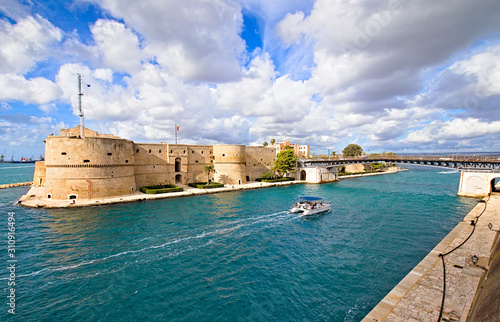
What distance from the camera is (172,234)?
19984 millimetres

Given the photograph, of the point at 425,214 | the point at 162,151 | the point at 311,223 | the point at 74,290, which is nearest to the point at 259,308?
the point at 74,290

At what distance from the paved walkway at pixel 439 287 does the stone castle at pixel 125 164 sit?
38.0 meters

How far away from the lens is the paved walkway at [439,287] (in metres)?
8.59

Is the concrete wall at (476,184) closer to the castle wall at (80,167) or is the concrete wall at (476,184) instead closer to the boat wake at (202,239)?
the boat wake at (202,239)

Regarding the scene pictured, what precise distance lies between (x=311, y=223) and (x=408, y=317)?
15.8 meters

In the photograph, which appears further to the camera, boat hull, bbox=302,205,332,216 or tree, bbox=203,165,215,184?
tree, bbox=203,165,215,184

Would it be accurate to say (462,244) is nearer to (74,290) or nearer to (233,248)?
(233,248)

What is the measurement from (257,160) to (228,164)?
10.8m

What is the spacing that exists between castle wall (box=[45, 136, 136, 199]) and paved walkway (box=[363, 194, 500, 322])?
124 ft

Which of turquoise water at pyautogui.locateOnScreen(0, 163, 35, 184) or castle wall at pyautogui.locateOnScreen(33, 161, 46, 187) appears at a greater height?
castle wall at pyautogui.locateOnScreen(33, 161, 46, 187)

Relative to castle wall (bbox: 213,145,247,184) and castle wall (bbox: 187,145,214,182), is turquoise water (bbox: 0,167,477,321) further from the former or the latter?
castle wall (bbox: 213,145,247,184)

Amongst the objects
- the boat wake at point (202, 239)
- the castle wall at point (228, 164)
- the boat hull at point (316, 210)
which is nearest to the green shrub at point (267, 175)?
the castle wall at point (228, 164)

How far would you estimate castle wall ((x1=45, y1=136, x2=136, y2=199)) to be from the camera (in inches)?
1289

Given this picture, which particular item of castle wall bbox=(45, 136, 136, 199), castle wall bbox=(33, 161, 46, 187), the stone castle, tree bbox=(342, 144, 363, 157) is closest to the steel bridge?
the stone castle
